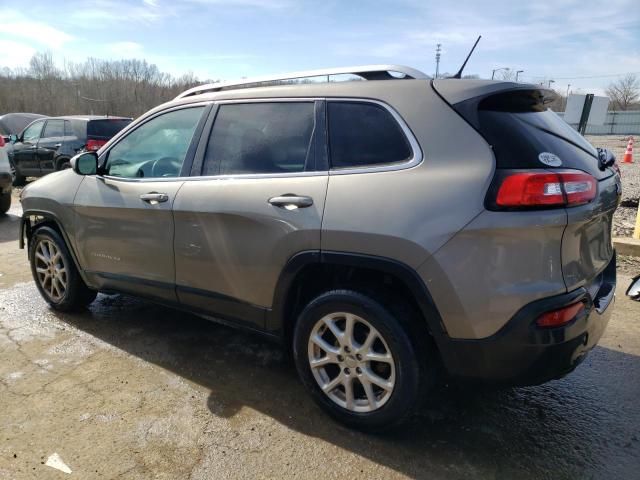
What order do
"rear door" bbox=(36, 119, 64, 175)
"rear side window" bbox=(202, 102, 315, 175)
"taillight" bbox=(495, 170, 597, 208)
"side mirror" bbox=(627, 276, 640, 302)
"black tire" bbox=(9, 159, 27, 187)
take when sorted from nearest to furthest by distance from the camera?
"taillight" bbox=(495, 170, 597, 208)
"rear side window" bbox=(202, 102, 315, 175)
"side mirror" bbox=(627, 276, 640, 302)
"rear door" bbox=(36, 119, 64, 175)
"black tire" bbox=(9, 159, 27, 187)

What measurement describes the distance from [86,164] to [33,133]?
9693 millimetres

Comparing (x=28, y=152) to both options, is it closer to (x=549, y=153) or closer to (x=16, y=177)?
(x=16, y=177)

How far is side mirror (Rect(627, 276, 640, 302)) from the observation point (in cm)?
454

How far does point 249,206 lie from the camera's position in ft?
9.09

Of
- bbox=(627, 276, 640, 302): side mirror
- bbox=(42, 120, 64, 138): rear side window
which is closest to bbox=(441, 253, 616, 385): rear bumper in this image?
bbox=(627, 276, 640, 302): side mirror

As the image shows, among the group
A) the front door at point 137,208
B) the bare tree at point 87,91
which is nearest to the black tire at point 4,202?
the front door at point 137,208

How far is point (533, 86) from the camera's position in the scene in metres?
2.49

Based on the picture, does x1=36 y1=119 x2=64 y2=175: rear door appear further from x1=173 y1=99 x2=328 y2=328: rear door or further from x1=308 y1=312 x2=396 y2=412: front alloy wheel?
x1=308 y1=312 x2=396 y2=412: front alloy wheel

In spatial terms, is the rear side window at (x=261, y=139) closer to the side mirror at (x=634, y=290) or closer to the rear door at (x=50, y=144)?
the side mirror at (x=634, y=290)

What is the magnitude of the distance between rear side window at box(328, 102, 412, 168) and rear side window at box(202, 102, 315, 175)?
163 mm

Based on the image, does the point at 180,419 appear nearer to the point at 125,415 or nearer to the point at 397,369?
the point at 125,415

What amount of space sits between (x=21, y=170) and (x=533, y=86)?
41.0 feet

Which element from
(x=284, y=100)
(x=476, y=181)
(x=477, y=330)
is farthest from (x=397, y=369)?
(x=284, y=100)

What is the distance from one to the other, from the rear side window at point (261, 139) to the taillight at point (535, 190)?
1068 millimetres
